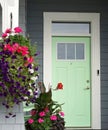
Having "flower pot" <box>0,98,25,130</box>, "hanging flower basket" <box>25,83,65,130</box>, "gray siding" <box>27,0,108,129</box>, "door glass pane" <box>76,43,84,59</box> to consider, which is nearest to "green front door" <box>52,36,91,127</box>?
"door glass pane" <box>76,43,84,59</box>

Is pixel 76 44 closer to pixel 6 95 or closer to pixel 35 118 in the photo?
pixel 35 118

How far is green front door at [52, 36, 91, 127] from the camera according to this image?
7.61m

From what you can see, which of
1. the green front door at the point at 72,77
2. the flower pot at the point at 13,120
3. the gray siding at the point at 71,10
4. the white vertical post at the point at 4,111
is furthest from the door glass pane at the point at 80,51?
the flower pot at the point at 13,120

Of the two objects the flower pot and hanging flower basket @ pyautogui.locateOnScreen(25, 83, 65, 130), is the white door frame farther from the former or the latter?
the flower pot

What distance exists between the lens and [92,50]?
7609mm

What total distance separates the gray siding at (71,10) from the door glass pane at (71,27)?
283 millimetres

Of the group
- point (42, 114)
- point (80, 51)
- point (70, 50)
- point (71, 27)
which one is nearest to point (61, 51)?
point (70, 50)

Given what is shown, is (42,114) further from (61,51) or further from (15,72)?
(61,51)

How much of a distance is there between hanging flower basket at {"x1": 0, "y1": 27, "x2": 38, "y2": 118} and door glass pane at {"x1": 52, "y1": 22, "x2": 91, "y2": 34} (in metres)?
4.51

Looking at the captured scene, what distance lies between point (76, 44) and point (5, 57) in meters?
4.82

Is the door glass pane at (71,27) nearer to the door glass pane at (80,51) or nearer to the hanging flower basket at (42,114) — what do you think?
the door glass pane at (80,51)

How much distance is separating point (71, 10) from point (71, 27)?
14.2 inches

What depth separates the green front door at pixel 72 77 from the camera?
761 centimetres

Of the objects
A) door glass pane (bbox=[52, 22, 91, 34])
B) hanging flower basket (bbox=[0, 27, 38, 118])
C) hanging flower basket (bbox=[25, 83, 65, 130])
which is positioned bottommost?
hanging flower basket (bbox=[25, 83, 65, 130])
